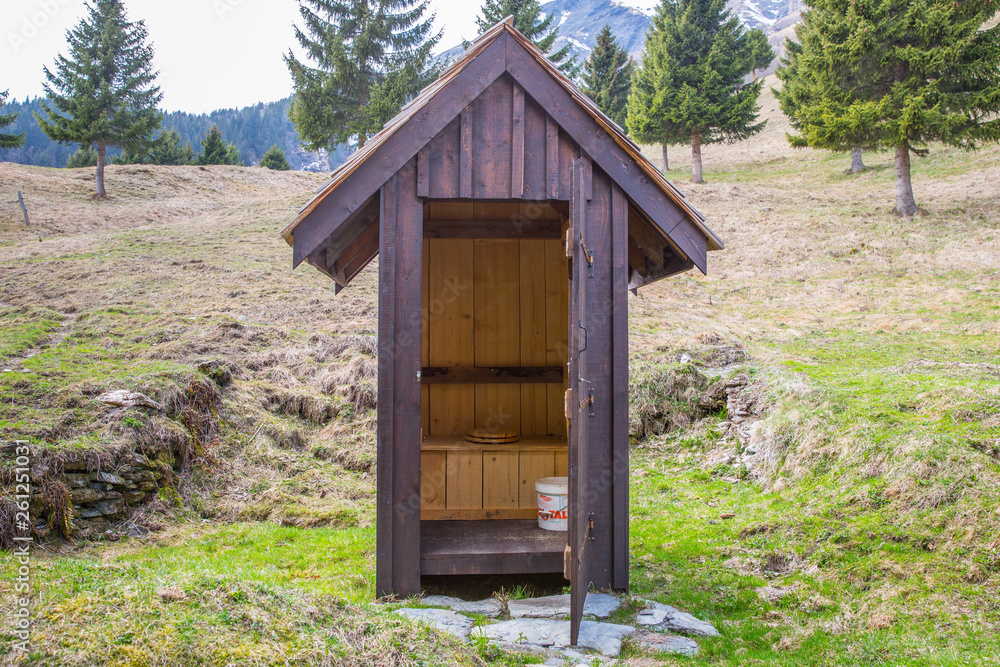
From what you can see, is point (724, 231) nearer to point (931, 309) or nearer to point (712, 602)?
point (931, 309)

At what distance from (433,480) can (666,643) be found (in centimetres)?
269

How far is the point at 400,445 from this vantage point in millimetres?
4133

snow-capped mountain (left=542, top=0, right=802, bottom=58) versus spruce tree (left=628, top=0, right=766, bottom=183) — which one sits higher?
snow-capped mountain (left=542, top=0, right=802, bottom=58)

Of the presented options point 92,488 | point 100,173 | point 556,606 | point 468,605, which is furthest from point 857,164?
point 100,173

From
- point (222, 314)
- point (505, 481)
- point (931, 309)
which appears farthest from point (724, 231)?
Answer: point (505, 481)

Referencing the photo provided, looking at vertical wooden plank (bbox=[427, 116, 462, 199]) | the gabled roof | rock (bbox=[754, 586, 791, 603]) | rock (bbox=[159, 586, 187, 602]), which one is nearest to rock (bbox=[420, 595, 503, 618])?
rock (bbox=[159, 586, 187, 602])

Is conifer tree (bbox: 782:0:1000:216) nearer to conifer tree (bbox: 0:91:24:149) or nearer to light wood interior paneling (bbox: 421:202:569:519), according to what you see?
light wood interior paneling (bbox: 421:202:569:519)

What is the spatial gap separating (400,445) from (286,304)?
30.3ft

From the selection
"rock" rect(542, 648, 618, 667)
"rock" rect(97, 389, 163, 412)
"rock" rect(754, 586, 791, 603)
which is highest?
"rock" rect(97, 389, 163, 412)

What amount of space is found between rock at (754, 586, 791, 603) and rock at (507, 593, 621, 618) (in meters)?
1.03

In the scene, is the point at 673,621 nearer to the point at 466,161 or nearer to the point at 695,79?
the point at 466,161

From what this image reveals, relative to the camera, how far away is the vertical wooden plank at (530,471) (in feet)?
18.4

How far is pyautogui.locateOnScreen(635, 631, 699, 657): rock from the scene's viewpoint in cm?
336

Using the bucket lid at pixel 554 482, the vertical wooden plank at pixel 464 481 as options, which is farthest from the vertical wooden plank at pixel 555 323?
the bucket lid at pixel 554 482
